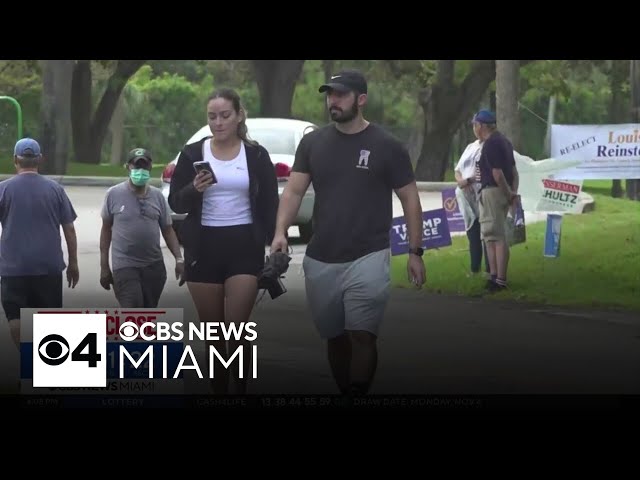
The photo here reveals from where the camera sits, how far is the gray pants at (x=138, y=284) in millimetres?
10008

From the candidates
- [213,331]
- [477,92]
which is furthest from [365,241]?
[477,92]

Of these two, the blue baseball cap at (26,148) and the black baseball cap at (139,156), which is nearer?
the blue baseball cap at (26,148)

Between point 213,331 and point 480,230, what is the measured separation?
7121 millimetres

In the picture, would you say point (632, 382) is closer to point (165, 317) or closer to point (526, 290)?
point (165, 317)

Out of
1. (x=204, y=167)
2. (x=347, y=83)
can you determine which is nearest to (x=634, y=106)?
(x=347, y=83)

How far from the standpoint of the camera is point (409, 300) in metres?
14.5

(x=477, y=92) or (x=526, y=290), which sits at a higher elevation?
(x=477, y=92)

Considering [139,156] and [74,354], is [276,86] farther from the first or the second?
[74,354]

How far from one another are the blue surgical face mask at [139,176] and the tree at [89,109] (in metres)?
22.8

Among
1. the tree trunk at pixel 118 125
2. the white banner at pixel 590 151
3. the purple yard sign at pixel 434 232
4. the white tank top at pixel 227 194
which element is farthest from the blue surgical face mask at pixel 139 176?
the tree trunk at pixel 118 125
